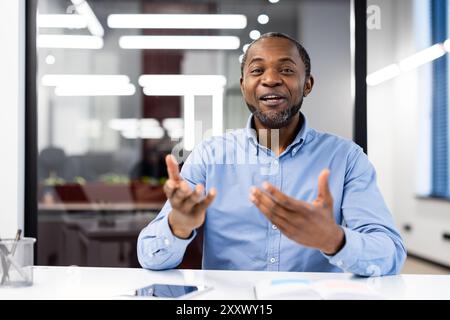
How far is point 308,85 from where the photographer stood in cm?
183

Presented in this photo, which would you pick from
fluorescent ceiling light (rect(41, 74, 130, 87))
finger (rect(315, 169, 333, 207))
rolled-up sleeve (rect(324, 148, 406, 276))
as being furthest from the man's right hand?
fluorescent ceiling light (rect(41, 74, 130, 87))

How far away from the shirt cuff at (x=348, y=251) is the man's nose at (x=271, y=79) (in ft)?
1.94

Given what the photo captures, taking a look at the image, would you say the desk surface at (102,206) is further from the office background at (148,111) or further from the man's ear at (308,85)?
the man's ear at (308,85)

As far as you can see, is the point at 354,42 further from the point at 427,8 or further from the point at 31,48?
the point at 427,8

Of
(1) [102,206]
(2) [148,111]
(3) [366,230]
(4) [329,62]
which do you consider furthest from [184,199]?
(1) [102,206]

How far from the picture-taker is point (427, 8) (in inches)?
164

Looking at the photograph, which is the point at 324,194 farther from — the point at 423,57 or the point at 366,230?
the point at 423,57

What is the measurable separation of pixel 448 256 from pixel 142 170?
2.66 meters

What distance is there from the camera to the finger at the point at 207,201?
1.20m

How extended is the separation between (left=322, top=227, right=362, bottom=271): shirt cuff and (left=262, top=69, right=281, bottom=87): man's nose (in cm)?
59

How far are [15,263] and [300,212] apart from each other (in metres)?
0.68

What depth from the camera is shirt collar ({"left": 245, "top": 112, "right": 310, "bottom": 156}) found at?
1665 millimetres

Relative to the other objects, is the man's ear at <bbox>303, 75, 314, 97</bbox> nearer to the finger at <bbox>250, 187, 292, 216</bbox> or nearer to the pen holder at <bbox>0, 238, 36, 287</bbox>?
the finger at <bbox>250, 187, 292, 216</bbox>
